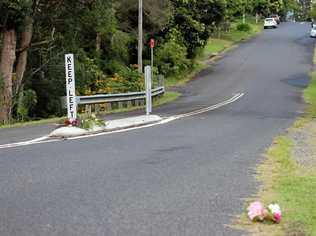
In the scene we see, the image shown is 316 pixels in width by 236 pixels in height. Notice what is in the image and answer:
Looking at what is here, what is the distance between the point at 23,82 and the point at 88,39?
32.5 feet

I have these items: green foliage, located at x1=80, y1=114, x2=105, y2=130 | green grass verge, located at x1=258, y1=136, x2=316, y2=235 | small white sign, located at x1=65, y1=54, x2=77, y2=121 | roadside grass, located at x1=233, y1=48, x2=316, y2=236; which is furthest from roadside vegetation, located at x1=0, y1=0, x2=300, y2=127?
green grass verge, located at x1=258, y1=136, x2=316, y2=235

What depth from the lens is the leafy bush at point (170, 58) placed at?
46.0 metres

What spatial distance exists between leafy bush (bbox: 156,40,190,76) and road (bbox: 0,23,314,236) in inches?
970

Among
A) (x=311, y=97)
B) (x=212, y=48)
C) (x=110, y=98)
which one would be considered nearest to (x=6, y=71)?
(x=110, y=98)

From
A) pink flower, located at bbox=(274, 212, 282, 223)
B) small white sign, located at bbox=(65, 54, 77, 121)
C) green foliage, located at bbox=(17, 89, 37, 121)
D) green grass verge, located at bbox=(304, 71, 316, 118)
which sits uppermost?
small white sign, located at bbox=(65, 54, 77, 121)

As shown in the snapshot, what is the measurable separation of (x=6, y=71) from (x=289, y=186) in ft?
56.7

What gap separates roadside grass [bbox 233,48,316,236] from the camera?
275 inches

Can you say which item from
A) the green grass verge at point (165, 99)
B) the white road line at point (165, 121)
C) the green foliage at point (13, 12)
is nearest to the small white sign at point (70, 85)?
the white road line at point (165, 121)

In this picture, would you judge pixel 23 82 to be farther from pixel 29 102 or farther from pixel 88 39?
pixel 88 39

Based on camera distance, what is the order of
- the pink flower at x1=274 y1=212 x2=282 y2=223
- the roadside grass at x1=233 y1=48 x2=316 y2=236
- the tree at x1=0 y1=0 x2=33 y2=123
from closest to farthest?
the roadside grass at x1=233 y1=48 x2=316 y2=236, the pink flower at x1=274 y1=212 x2=282 y2=223, the tree at x1=0 y1=0 x2=33 y2=123

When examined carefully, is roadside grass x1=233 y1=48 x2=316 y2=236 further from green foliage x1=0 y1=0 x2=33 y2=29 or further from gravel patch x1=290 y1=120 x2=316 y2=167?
green foliage x1=0 y1=0 x2=33 y2=29

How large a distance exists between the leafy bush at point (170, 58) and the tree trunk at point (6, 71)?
22.0m

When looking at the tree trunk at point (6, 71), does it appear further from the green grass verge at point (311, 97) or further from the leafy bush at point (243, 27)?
the leafy bush at point (243, 27)

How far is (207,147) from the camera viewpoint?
556 inches
